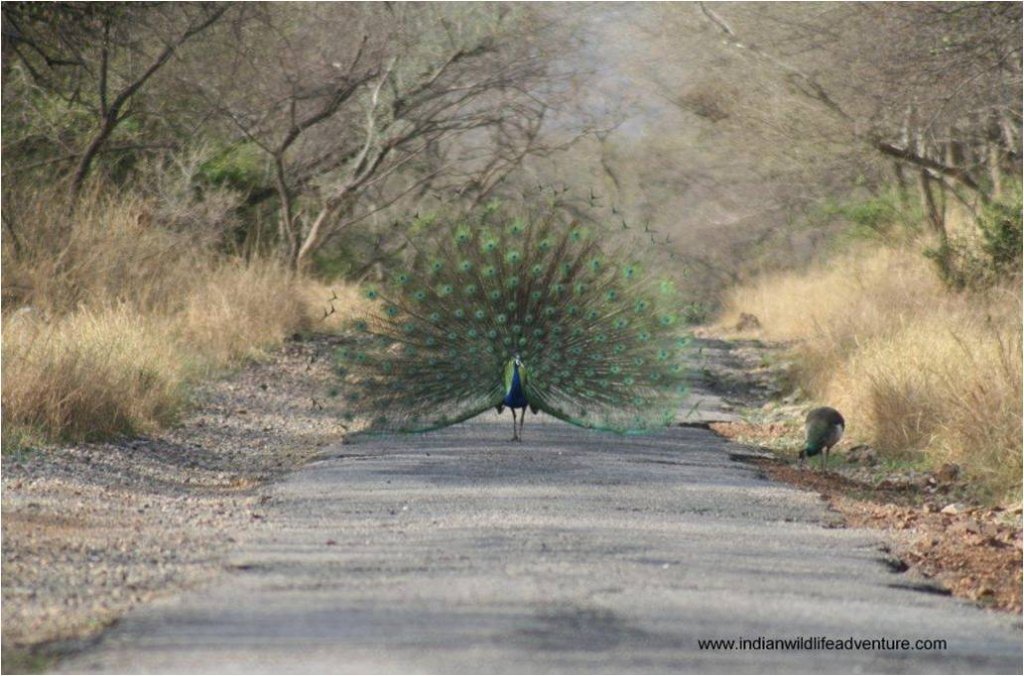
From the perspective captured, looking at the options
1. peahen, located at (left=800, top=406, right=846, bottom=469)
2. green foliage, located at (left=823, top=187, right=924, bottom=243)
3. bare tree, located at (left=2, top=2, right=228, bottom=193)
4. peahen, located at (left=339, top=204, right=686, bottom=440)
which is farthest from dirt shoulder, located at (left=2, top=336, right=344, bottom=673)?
green foliage, located at (left=823, top=187, right=924, bottom=243)

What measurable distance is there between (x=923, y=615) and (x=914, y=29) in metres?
13.8

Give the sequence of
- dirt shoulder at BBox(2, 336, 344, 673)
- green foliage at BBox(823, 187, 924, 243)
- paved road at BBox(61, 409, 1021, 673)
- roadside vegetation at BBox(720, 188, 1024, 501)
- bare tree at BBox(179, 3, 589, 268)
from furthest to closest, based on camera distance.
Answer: green foliage at BBox(823, 187, 924, 243)
bare tree at BBox(179, 3, 589, 268)
roadside vegetation at BBox(720, 188, 1024, 501)
dirt shoulder at BBox(2, 336, 344, 673)
paved road at BBox(61, 409, 1021, 673)

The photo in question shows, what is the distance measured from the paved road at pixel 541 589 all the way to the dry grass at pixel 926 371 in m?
1.56

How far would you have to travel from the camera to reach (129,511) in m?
8.62

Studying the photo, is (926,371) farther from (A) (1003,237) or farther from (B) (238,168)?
(B) (238,168)

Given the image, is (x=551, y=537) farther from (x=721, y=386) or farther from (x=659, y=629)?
(x=721, y=386)

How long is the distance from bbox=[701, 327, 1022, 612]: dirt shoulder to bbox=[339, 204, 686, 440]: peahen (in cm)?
133

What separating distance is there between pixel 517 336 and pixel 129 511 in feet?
15.0

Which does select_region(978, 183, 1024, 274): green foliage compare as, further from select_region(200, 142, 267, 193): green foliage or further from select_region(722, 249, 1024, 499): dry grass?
select_region(200, 142, 267, 193): green foliage

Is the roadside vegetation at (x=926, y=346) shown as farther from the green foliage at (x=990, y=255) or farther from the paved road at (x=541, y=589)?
the paved road at (x=541, y=589)

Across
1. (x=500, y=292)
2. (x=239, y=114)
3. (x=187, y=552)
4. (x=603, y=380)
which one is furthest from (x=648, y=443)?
(x=239, y=114)

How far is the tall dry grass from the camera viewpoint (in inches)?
433

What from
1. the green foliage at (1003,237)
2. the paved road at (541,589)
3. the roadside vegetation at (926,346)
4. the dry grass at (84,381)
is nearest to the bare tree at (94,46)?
the dry grass at (84,381)

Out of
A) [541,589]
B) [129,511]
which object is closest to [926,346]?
[129,511]
